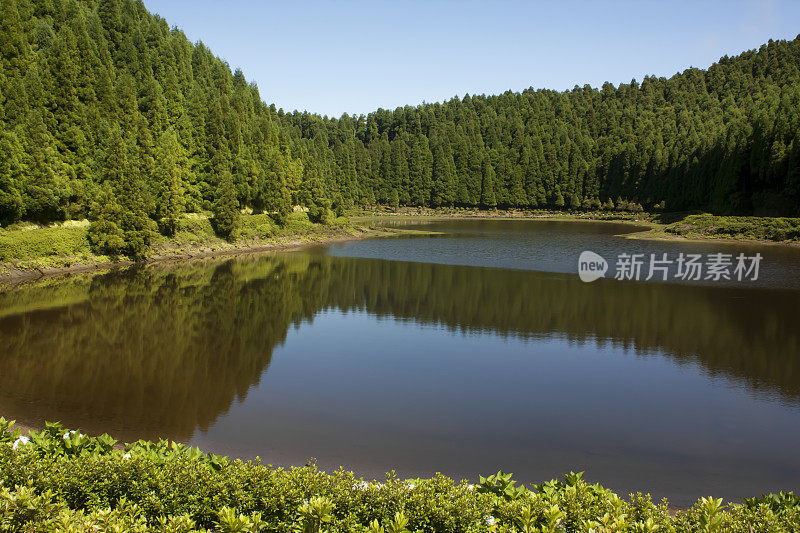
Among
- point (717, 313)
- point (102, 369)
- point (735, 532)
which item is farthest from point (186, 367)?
point (717, 313)

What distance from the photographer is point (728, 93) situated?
150375mm

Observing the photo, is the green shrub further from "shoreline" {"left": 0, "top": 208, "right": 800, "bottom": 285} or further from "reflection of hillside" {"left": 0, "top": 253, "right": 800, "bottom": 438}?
"reflection of hillside" {"left": 0, "top": 253, "right": 800, "bottom": 438}

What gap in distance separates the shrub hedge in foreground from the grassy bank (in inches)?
1222

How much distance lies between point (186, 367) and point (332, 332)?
280 inches

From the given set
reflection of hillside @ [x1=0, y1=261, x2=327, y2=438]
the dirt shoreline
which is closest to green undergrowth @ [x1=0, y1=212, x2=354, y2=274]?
the dirt shoreline

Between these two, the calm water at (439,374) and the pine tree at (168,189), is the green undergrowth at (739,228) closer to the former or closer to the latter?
the calm water at (439,374)

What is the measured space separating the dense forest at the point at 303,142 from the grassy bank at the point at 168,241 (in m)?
1.32

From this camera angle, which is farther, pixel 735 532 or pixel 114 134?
pixel 114 134

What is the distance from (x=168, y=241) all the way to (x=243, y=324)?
2796 centimetres

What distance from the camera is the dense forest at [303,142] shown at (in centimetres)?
4266

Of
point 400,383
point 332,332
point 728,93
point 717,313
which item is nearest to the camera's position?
point 400,383

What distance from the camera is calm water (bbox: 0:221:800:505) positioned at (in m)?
12.7

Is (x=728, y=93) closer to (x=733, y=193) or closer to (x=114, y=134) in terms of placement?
(x=733, y=193)

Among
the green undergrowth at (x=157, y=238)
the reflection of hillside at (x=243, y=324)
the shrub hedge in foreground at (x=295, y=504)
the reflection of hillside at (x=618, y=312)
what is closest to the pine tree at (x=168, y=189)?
the green undergrowth at (x=157, y=238)
